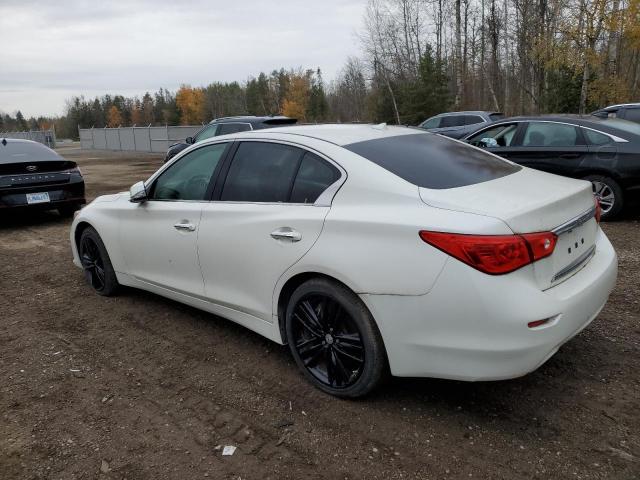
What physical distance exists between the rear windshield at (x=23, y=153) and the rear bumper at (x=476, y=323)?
7623 millimetres

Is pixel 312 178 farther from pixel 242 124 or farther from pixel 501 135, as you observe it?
pixel 242 124

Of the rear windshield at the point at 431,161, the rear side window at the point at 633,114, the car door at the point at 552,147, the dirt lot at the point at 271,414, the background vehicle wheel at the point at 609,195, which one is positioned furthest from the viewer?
the rear side window at the point at 633,114

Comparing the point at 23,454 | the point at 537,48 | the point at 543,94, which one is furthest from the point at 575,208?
the point at 543,94

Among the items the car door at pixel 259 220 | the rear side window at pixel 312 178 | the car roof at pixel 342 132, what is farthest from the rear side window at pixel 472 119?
the rear side window at pixel 312 178

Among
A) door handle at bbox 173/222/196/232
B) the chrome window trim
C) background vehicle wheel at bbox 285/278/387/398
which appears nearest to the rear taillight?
the chrome window trim

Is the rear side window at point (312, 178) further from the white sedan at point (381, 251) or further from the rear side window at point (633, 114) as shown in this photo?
the rear side window at point (633, 114)

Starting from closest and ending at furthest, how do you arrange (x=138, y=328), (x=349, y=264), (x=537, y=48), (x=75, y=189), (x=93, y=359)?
(x=349, y=264)
(x=93, y=359)
(x=138, y=328)
(x=75, y=189)
(x=537, y=48)

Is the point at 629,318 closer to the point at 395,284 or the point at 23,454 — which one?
the point at 395,284

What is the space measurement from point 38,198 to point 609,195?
8.49 m

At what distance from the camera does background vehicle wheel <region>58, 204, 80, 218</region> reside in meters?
8.88

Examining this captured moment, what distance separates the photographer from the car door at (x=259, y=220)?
3043 mm

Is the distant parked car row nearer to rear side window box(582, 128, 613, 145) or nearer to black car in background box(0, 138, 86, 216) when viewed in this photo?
rear side window box(582, 128, 613, 145)

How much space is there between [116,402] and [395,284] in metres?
1.88

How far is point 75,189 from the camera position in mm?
8812
